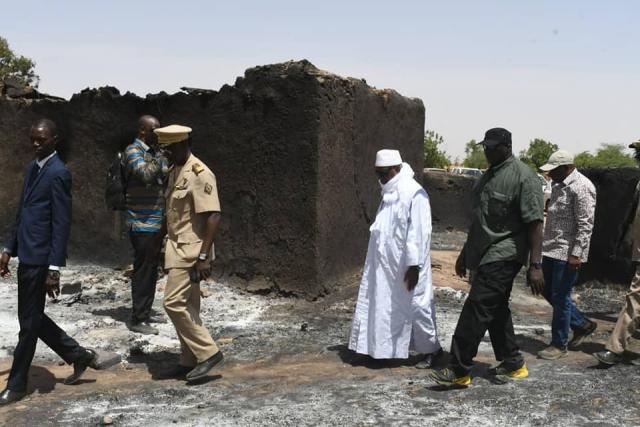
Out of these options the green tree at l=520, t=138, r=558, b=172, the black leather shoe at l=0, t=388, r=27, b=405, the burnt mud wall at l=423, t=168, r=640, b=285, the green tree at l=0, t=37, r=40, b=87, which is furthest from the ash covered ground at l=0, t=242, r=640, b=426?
the green tree at l=520, t=138, r=558, b=172

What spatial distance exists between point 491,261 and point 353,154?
3.11m

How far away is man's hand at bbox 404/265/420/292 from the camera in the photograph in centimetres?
445

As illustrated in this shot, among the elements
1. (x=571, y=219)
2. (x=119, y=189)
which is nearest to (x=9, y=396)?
(x=119, y=189)

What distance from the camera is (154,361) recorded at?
482cm

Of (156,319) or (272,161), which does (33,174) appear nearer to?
(156,319)

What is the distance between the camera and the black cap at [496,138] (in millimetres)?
4102

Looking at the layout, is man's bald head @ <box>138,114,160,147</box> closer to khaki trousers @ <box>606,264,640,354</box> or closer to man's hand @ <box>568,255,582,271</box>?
man's hand @ <box>568,255,582,271</box>

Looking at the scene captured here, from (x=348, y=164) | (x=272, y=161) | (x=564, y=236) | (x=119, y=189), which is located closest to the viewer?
(x=564, y=236)

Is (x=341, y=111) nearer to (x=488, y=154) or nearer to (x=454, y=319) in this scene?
(x=454, y=319)

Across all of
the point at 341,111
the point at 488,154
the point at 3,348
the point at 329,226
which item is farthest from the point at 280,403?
the point at 341,111

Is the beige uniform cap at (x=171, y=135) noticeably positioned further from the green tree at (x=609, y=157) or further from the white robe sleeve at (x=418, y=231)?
the green tree at (x=609, y=157)

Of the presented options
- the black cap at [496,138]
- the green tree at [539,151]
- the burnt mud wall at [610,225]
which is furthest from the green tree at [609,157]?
the black cap at [496,138]

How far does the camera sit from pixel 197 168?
4.18 metres

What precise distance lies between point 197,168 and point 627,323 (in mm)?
3025
